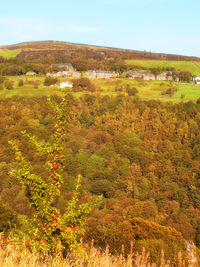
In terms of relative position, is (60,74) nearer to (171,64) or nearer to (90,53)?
(90,53)

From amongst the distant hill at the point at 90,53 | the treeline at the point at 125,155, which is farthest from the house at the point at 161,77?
the distant hill at the point at 90,53

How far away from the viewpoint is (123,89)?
337 ft

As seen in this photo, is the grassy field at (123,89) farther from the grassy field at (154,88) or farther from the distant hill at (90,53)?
the distant hill at (90,53)

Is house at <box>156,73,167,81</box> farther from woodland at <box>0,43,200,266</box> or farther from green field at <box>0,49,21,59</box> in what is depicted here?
green field at <box>0,49,21,59</box>

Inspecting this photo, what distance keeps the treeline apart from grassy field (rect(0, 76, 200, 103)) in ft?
10.3

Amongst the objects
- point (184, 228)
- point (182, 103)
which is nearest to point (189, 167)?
point (182, 103)

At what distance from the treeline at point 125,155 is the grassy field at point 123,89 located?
10.3 ft

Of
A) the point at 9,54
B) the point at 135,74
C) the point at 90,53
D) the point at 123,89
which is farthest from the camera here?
the point at 90,53

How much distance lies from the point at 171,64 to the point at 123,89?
40442 millimetres

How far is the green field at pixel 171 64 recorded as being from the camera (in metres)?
125

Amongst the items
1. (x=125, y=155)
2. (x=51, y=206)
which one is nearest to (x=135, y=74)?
(x=125, y=155)

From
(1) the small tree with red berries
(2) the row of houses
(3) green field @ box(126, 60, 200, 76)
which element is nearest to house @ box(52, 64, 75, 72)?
(2) the row of houses

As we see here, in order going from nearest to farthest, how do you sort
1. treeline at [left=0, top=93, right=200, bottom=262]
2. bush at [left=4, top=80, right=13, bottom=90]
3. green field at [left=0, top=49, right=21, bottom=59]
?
treeline at [left=0, top=93, right=200, bottom=262]
bush at [left=4, top=80, right=13, bottom=90]
green field at [left=0, top=49, right=21, bottom=59]

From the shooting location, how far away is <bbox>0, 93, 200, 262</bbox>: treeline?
5112cm
